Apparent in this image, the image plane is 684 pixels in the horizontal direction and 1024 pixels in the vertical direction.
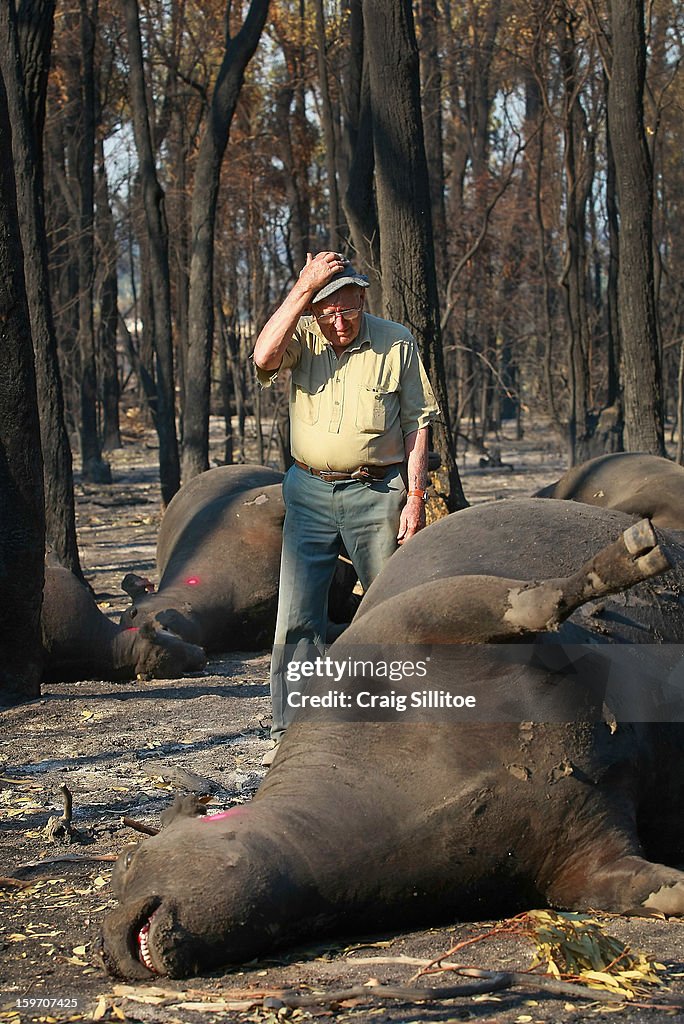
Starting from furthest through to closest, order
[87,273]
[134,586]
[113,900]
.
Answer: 1. [87,273]
2. [134,586]
3. [113,900]

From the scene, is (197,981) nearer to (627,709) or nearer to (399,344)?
(627,709)

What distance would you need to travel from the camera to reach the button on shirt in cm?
527

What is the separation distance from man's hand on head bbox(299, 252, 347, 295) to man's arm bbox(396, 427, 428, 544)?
0.75 meters

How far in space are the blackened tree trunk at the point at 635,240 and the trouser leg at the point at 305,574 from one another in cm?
724

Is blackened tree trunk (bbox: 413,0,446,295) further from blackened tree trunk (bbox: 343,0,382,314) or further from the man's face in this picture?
the man's face

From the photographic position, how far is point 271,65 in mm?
26766

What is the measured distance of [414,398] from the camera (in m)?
5.39

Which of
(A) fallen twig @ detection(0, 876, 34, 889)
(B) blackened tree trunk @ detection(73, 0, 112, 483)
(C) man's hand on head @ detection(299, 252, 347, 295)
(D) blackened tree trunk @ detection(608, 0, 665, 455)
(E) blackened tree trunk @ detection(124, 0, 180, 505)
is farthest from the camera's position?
(B) blackened tree trunk @ detection(73, 0, 112, 483)

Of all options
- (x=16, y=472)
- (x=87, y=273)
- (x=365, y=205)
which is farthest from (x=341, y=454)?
(x=87, y=273)

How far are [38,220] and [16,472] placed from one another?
9.92 ft

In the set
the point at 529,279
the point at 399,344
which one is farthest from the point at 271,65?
the point at 399,344

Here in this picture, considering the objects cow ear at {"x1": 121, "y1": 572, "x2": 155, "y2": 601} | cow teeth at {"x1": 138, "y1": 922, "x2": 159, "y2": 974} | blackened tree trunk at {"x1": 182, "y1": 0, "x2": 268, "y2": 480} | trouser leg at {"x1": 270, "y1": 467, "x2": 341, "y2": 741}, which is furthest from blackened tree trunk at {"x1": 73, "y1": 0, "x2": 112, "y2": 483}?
cow teeth at {"x1": 138, "y1": 922, "x2": 159, "y2": 974}

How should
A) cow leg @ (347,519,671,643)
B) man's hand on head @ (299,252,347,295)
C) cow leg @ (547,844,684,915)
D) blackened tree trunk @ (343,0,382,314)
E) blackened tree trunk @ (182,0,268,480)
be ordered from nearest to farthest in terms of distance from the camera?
cow leg @ (347,519,671,643) → cow leg @ (547,844,684,915) → man's hand on head @ (299,252,347,295) → blackened tree trunk @ (343,0,382,314) → blackened tree trunk @ (182,0,268,480)

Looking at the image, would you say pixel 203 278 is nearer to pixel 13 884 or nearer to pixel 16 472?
pixel 16 472
